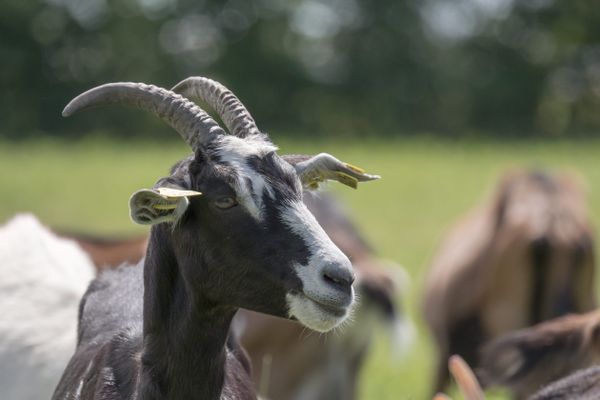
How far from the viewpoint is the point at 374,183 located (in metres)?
19.5

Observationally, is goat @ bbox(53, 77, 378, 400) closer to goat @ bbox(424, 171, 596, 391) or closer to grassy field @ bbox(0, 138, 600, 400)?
goat @ bbox(424, 171, 596, 391)

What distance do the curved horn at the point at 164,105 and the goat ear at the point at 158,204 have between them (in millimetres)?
281

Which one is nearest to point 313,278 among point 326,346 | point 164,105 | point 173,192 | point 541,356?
point 173,192

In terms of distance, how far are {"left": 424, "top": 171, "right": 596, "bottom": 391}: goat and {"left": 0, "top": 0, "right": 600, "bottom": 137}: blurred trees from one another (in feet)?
72.2

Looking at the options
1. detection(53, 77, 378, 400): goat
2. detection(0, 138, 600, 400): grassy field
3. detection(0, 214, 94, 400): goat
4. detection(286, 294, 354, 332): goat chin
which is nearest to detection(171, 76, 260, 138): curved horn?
detection(53, 77, 378, 400): goat

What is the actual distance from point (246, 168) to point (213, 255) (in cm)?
31

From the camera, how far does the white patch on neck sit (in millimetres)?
4086

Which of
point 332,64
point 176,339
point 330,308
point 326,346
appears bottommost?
point 332,64

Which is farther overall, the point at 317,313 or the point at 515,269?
the point at 515,269

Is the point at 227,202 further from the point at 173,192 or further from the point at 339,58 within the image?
the point at 339,58

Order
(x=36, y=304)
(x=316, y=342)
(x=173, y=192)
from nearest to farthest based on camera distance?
1. (x=173, y=192)
2. (x=36, y=304)
3. (x=316, y=342)

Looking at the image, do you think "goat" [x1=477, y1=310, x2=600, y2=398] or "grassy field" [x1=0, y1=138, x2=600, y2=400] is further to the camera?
"grassy field" [x1=0, y1=138, x2=600, y2=400]

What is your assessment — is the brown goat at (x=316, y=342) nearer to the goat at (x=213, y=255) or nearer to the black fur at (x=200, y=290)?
the black fur at (x=200, y=290)

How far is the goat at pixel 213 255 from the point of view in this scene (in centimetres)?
402
